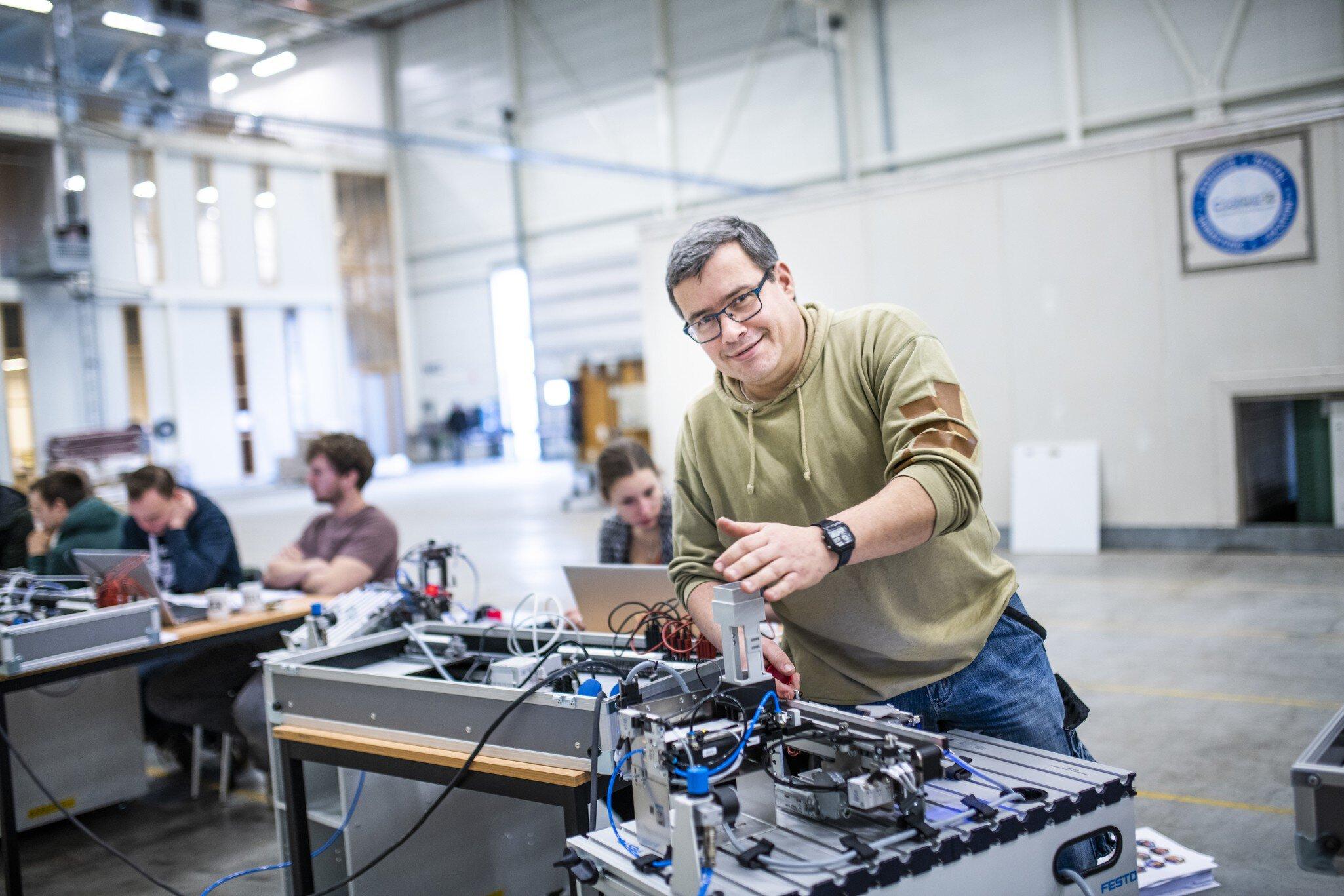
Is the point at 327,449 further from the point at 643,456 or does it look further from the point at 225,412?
the point at 225,412

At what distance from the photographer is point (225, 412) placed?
15.6m

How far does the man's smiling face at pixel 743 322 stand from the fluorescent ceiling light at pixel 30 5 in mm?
9799

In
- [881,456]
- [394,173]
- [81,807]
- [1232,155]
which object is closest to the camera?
[881,456]

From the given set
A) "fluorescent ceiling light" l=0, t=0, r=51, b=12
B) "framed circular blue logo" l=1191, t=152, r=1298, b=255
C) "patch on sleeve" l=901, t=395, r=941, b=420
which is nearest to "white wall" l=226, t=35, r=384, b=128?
"fluorescent ceiling light" l=0, t=0, r=51, b=12

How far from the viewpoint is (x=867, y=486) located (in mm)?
1515

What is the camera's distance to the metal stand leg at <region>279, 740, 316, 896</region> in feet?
7.09

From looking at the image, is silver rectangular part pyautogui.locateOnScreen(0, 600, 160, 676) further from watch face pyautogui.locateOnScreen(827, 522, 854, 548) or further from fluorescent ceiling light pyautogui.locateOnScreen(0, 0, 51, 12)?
fluorescent ceiling light pyautogui.locateOnScreen(0, 0, 51, 12)

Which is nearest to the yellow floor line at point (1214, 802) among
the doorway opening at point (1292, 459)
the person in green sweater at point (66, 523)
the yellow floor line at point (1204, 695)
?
the yellow floor line at point (1204, 695)

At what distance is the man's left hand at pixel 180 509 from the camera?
357 cm

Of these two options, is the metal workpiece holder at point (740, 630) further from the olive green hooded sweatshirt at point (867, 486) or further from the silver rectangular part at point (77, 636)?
the silver rectangular part at point (77, 636)

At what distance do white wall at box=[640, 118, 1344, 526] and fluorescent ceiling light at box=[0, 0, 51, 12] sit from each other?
6.99 m

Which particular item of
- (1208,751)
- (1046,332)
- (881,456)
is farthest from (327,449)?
(1046,332)

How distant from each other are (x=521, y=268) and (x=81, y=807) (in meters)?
12.5

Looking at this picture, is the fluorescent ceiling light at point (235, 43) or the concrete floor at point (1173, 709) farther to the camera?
the fluorescent ceiling light at point (235, 43)
